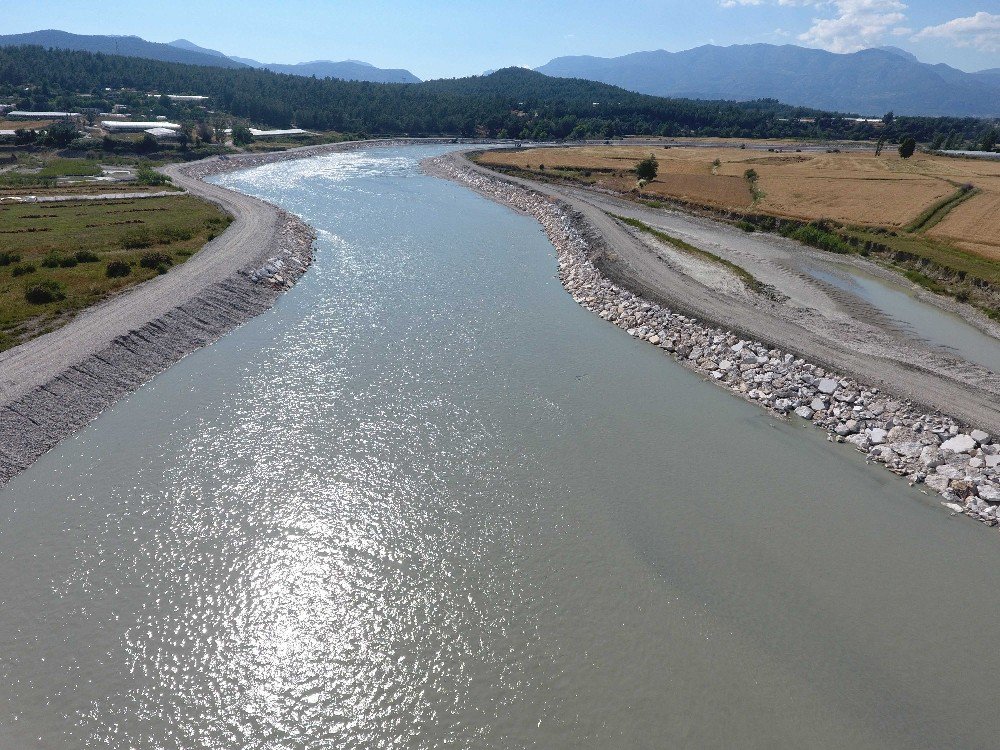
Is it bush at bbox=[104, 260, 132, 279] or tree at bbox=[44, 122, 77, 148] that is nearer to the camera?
bush at bbox=[104, 260, 132, 279]

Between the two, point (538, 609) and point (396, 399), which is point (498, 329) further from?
point (538, 609)

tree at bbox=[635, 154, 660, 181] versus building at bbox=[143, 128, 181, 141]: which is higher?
building at bbox=[143, 128, 181, 141]

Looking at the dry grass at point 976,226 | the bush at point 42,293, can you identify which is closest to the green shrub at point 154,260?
the bush at point 42,293

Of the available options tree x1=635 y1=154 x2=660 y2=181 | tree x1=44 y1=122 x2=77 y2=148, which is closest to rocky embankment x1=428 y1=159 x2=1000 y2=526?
tree x1=635 y1=154 x2=660 y2=181

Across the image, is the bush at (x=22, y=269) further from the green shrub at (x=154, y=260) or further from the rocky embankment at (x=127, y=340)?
the rocky embankment at (x=127, y=340)

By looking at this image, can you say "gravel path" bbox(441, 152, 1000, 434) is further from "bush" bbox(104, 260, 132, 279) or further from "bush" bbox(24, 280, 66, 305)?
"bush" bbox(24, 280, 66, 305)

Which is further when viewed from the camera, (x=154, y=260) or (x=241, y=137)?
(x=241, y=137)

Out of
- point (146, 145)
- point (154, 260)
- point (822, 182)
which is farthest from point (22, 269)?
point (822, 182)

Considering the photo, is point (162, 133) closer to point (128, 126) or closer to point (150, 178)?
point (128, 126)
